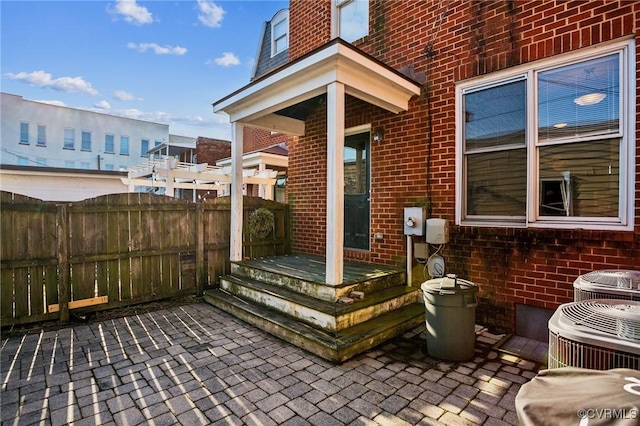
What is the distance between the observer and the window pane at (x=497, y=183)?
3828mm

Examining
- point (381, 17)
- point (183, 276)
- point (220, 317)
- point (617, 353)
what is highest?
point (381, 17)

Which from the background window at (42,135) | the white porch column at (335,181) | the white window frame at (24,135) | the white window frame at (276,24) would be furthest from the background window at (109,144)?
the white porch column at (335,181)

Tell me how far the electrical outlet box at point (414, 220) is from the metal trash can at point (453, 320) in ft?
3.83

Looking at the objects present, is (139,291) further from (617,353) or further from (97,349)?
(617,353)

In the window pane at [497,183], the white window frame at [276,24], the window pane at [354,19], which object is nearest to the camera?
the window pane at [497,183]

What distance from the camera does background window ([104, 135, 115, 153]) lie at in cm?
3472

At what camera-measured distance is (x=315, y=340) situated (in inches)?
134

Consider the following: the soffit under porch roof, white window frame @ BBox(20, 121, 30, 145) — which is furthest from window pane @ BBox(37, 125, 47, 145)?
the soffit under porch roof

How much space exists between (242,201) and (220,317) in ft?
6.81

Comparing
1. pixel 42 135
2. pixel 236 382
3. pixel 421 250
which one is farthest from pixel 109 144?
pixel 236 382

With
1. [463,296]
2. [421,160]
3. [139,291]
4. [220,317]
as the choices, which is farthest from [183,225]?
[463,296]

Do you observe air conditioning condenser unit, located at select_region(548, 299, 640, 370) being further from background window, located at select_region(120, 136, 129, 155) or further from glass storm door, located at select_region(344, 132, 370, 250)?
background window, located at select_region(120, 136, 129, 155)

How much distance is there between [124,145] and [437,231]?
40.6 meters

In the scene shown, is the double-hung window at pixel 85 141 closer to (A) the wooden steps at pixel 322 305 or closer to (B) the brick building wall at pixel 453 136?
(B) the brick building wall at pixel 453 136
